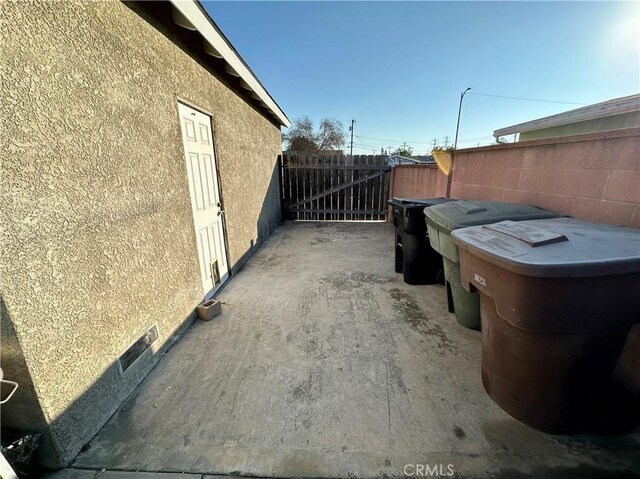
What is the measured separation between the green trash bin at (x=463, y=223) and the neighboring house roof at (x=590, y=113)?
5.34m

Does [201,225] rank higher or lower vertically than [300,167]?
lower

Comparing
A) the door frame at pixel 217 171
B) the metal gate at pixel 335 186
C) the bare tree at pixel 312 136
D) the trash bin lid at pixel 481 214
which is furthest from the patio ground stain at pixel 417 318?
the bare tree at pixel 312 136

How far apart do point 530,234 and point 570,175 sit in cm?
136

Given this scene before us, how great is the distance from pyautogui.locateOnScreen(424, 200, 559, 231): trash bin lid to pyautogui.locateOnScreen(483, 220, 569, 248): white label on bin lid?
456 millimetres

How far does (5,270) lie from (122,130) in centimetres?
114

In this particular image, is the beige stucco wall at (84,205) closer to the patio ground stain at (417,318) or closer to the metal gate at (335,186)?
the patio ground stain at (417,318)

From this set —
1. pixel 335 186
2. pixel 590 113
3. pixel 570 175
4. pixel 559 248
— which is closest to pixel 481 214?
pixel 570 175

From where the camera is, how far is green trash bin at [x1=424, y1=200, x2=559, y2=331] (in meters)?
2.41

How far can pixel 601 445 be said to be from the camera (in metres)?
1.52

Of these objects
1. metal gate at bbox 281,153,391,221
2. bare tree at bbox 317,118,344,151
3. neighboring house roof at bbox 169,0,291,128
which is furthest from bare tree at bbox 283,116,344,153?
neighboring house roof at bbox 169,0,291,128

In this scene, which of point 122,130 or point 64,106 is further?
point 122,130

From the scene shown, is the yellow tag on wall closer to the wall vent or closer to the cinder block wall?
the cinder block wall

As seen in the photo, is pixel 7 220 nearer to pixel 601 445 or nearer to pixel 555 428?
pixel 555 428

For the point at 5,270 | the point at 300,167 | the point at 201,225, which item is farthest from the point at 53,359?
the point at 300,167
